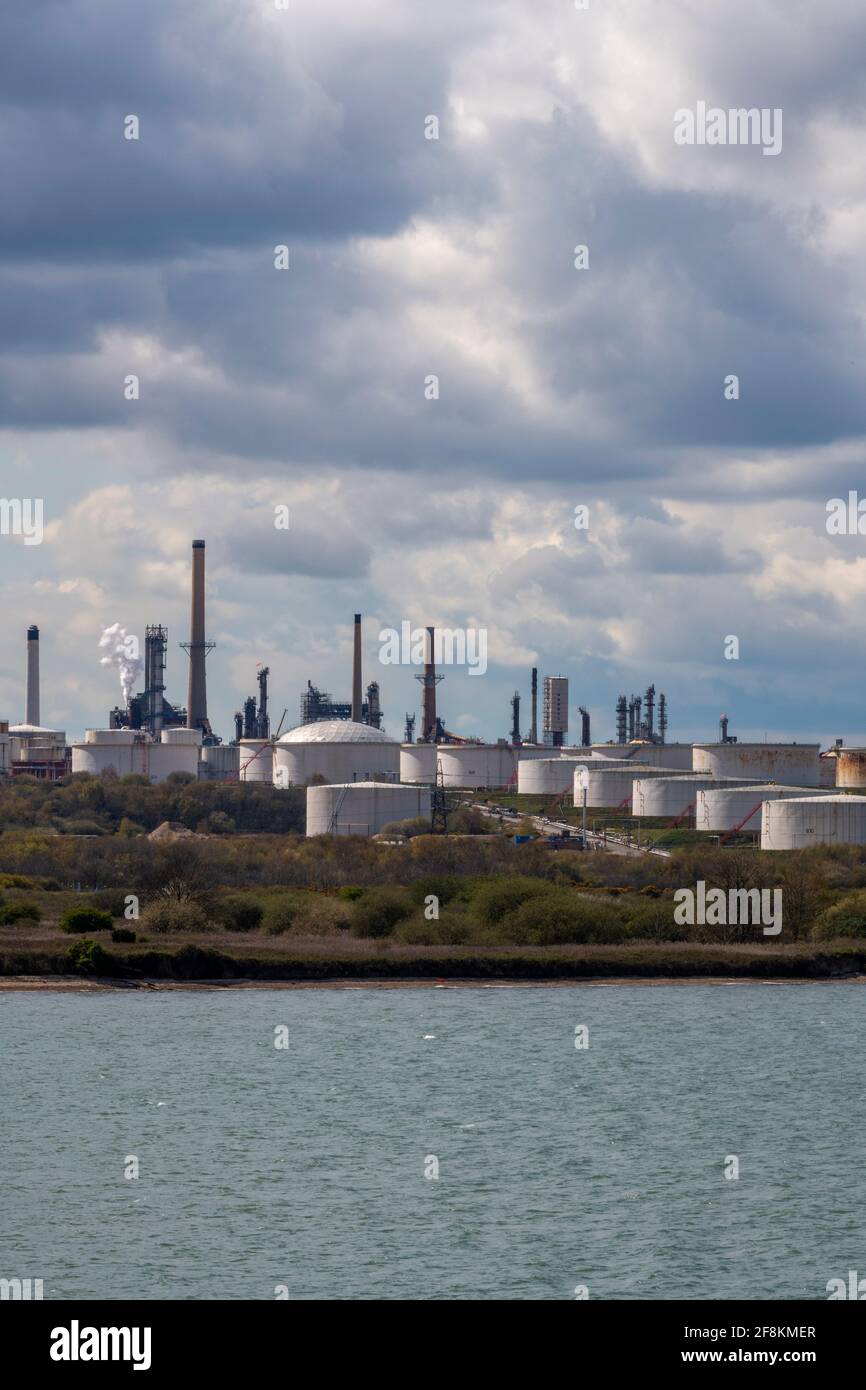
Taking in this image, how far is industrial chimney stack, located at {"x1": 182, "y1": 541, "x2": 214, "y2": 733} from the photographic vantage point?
17725 cm

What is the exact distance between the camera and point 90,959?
69.2 meters

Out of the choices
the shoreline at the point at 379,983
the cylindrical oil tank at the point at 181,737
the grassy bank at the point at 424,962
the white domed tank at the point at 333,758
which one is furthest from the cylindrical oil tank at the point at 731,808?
the cylindrical oil tank at the point at 181,737

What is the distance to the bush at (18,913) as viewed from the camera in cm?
8006

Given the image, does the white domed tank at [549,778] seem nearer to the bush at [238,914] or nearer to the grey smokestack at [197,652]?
the grey smokestack at [197,652]

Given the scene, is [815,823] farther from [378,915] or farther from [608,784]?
[378,915]

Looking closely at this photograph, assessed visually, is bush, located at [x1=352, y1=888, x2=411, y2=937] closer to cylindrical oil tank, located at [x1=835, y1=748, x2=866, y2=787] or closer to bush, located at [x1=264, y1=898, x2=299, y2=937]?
bush, located at [x1=264, y1=898, x2=299, y2=937]

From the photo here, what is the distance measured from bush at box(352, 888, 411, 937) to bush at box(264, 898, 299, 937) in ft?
9.89

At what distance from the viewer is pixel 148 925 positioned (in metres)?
79.2

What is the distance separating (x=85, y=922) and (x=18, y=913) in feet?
17.9

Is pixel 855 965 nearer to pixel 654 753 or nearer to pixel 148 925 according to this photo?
pixel 148 925

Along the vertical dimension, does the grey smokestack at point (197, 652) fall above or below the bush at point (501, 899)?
above

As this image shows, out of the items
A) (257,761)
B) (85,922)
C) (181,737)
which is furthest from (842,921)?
(181,737)

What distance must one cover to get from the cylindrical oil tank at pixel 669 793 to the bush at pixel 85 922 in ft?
252
